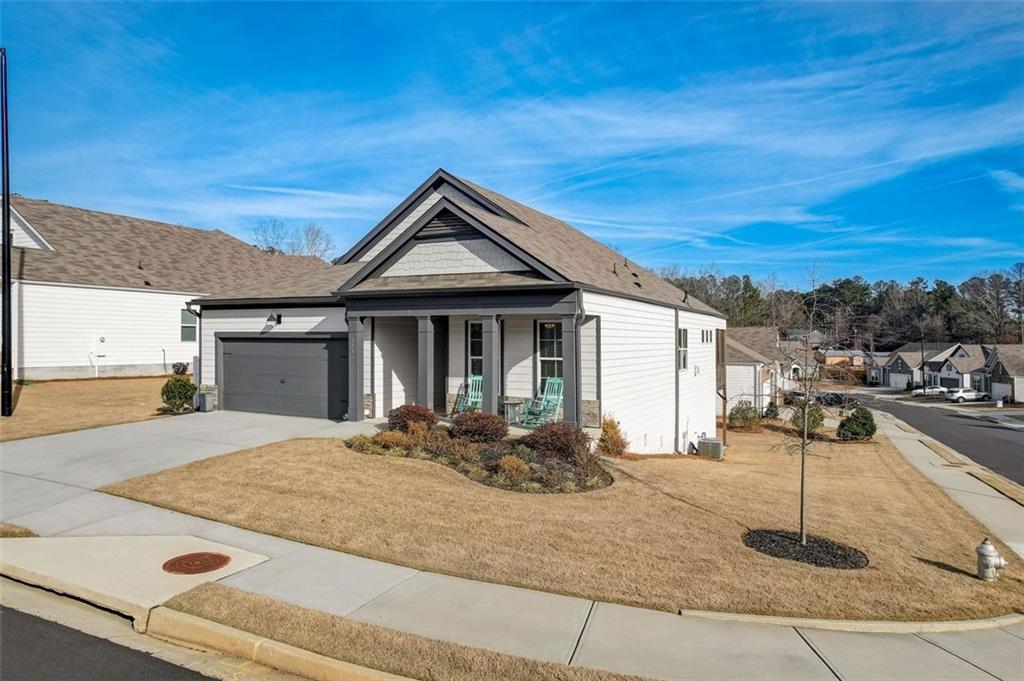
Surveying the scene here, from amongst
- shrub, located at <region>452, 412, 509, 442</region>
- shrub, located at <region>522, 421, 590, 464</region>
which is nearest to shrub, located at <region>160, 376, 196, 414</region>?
shrub, located at <region>452, 412, 509, 442</region>

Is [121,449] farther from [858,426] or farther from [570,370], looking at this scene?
[858,426]

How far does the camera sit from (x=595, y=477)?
11547mm

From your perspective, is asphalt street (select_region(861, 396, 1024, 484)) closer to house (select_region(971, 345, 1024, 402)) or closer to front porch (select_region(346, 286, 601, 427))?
house (select_region(971, 345, 1024, 402))

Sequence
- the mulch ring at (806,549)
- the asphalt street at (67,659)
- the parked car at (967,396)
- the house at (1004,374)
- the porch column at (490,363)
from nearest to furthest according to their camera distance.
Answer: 1. the asphalt street at (67,659)
2. the mulch ring at (806,549)
3. the porch column at (490,363)
4. the house at (1004,374)
5. the parked car at (967,396)

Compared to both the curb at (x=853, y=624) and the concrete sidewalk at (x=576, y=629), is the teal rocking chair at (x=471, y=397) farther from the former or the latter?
the curb at (x=853, y=624)

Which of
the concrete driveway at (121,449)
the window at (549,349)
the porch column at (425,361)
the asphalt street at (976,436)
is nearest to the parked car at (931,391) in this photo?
the asphalt street at (976,436)

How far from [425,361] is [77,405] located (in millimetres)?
12147

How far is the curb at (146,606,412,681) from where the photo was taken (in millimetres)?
4977

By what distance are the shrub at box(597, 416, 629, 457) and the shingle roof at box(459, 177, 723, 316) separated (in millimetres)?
3360

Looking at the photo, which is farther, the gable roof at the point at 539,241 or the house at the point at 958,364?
the house at the point at 958,364

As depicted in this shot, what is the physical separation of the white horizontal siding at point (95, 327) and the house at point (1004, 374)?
70.4 metres

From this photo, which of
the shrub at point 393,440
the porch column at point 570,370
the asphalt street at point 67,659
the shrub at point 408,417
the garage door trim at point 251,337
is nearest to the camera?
the asphalt street at point 67,659

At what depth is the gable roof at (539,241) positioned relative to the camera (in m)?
14.7

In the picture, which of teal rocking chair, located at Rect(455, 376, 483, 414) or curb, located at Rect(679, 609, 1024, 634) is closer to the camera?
curb, located at Rect(679, 609, 1024, 634)
